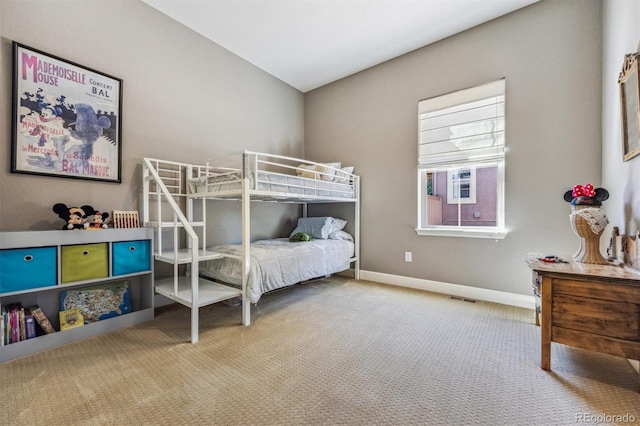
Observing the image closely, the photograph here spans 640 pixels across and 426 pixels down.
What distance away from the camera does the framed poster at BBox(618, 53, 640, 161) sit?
55.6 inches

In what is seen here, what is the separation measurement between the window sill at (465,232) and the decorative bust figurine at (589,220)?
0.85 meters

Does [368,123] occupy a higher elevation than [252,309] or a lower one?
higher

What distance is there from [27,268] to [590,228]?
10.9 ft

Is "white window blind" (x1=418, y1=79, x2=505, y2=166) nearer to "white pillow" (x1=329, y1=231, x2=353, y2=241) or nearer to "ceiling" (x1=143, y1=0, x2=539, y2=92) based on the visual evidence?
"ceiling" (x1=143, y1=0, x2=539, y2=92)

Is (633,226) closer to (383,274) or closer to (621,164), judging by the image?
(621,164)

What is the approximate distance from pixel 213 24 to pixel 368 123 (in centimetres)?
197

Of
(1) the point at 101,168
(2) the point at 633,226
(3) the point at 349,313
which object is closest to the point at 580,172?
(2) the point at 633,226

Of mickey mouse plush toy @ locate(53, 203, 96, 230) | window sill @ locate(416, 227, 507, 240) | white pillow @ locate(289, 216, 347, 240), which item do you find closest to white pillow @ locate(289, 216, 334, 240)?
white pillow @ locate(289, 216, 347, 240)

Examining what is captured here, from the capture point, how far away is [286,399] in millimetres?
1220

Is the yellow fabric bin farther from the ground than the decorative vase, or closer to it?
closer to it

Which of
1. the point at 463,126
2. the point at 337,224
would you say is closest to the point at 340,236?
the point at 337,224

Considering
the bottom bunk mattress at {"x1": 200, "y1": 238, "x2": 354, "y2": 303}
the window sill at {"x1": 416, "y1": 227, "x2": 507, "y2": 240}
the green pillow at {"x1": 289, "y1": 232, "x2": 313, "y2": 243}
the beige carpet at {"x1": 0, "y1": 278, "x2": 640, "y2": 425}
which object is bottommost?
the beige carpet at {"x1": 0, "y1": 278, "x2": 640, "y2": 425}

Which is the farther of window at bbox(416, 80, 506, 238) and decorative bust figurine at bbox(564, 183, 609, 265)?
window at bbox(416, 80, 506, 238)

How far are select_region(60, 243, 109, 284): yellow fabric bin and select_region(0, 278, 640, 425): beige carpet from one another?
44cm
